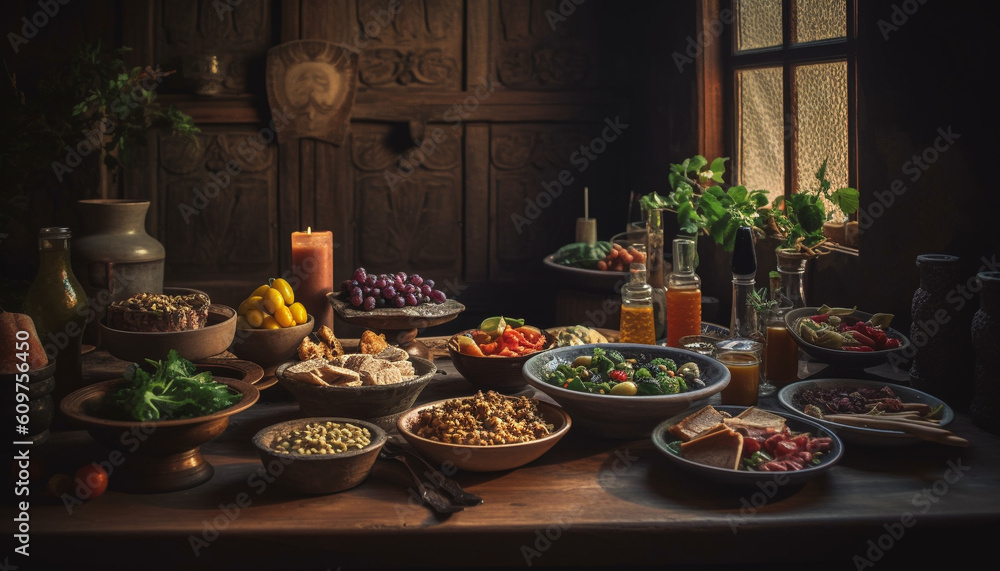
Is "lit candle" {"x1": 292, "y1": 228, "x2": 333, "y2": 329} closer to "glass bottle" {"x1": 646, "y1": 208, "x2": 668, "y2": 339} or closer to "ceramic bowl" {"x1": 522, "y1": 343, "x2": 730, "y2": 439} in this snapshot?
"ceramic bowl" {"x1": 522, "y1": 343, "x2": 730, "y2": 439}

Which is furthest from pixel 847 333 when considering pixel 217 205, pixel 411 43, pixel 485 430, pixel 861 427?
pixel 217 205

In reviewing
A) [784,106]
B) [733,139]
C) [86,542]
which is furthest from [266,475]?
[733,139]

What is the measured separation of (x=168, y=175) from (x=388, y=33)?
1566 millimetres

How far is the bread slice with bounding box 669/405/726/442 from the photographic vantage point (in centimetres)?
191

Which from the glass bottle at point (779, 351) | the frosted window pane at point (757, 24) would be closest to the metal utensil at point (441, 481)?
the glass bottle at point (779, 351)

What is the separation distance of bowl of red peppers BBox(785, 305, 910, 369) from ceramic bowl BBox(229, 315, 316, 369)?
1.36 m

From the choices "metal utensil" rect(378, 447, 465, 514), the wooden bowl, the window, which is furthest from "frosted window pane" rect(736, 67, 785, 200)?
the wooden bowl

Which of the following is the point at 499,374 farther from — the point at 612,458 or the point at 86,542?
the point at 86,542

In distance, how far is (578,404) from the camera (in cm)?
203

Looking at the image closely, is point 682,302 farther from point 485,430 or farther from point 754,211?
point 485,430

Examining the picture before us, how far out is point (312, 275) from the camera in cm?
266

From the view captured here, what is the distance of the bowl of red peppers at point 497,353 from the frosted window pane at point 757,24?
2064 millimetres

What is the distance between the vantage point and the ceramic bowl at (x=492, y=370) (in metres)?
2.33

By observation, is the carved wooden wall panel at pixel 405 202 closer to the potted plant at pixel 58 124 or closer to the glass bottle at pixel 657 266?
the potted plant at pixel 58 124
